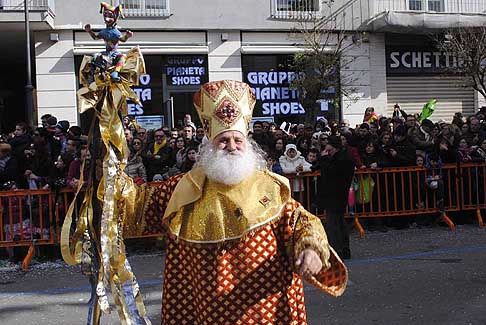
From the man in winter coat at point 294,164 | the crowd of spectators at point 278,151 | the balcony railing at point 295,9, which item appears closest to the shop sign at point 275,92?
the balcony railing at point 295,9

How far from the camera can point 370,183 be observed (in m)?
9.88

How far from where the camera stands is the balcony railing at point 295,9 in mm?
17922

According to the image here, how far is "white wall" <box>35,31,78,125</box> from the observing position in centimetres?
1623

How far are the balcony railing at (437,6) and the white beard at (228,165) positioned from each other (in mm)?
16487

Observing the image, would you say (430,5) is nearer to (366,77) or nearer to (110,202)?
(366,77)

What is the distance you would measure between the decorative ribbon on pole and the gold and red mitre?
37 centimetres

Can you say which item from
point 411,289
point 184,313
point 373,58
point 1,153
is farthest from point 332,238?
point 373,58

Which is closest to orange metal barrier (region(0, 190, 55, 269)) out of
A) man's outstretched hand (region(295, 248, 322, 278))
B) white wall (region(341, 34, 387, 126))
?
man's outstretched hand (region(295, 248, 322, 278))

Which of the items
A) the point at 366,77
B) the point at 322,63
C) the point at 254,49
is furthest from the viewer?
the point at 366,77

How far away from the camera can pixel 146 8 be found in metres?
17.1

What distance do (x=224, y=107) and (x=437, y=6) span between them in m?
17.7

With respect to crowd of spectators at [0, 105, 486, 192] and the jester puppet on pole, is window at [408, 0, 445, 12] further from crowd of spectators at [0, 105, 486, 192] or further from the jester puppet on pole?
the jester puppet on pole

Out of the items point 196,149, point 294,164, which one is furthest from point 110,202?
point 294,164

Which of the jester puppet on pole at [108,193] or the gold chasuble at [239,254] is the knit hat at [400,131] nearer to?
the gold chasuble at [239,254]
